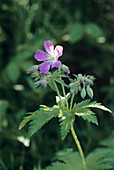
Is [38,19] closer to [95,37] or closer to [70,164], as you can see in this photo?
[95,37]

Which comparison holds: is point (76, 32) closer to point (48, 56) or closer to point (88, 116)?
point (48, 56)

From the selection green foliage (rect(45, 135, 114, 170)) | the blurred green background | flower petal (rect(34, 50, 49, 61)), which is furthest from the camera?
the blurred green background

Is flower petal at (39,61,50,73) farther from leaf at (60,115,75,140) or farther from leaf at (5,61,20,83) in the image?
leaf at (5,61,20,83)

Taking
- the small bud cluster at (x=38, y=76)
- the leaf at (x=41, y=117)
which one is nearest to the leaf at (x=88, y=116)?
the leaf at (x=41, y=117)

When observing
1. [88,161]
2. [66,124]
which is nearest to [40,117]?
[66,124]

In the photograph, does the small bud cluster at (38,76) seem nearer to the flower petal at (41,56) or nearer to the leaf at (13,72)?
the flower petal at (41,56)

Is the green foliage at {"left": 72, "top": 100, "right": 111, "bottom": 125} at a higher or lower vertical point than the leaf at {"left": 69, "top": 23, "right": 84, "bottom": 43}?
lower

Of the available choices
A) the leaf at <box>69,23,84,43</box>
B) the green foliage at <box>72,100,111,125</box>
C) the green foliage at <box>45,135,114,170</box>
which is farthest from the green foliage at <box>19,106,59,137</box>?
the leaf at <box>69,23,84,43</box>
